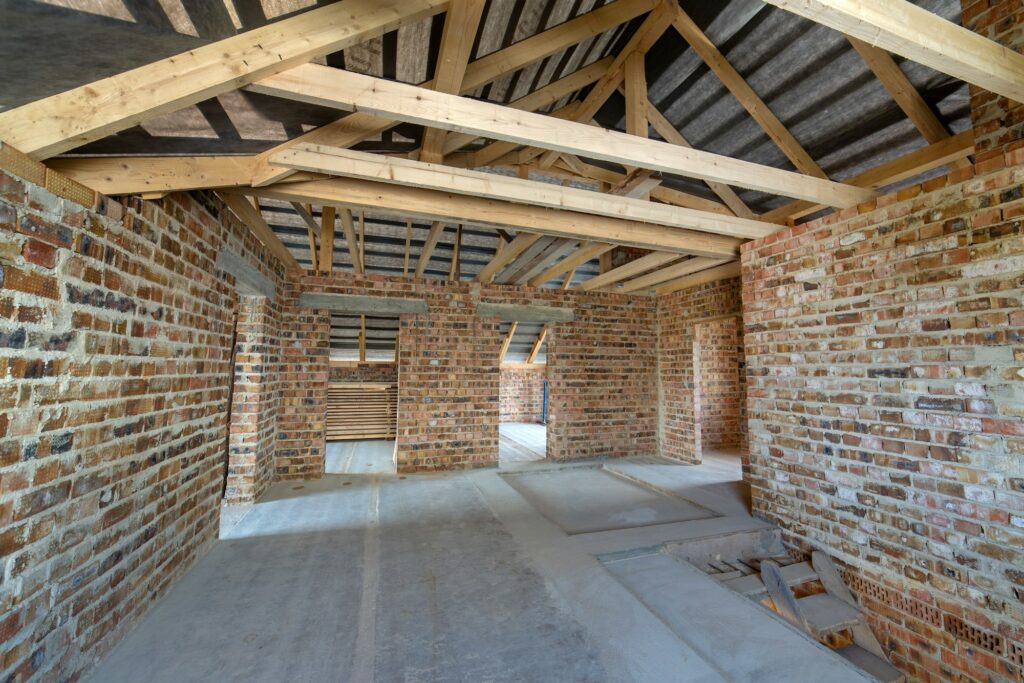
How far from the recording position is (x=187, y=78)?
146 centimetres

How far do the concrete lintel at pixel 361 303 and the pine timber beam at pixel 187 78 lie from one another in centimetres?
349

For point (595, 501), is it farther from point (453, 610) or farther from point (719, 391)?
point (719, 391)

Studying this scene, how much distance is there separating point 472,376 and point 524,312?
3.91 ft

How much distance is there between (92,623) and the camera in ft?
5.53

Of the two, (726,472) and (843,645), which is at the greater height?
(726,472)

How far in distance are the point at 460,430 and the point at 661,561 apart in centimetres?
305

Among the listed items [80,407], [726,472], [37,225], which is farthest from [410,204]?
[726,472]

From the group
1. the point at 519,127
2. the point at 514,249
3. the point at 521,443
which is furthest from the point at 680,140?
the point at 521,443

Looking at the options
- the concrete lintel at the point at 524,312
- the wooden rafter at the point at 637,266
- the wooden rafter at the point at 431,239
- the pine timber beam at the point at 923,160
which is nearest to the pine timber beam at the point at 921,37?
the pine timber beam at the point at 923,160

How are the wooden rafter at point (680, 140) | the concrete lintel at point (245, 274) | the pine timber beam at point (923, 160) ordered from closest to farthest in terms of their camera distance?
the pine timber beam at point (923, 160)
the concrete lintel at point (245, 274)
the wooden rafter at point (680, 140)

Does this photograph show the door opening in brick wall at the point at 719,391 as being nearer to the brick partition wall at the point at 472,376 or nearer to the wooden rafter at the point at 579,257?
the brick partition wall at the point at 472,376

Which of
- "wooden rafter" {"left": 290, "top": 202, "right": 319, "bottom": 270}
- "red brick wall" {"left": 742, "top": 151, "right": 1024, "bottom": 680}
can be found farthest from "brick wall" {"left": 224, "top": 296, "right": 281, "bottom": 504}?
"red brick wall" {"left": 742, "top": 151, "right": 1024, "bottom": 680}

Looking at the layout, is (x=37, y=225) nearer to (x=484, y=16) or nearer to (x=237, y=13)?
(x=237, y=13)

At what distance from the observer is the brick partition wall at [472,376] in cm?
478
